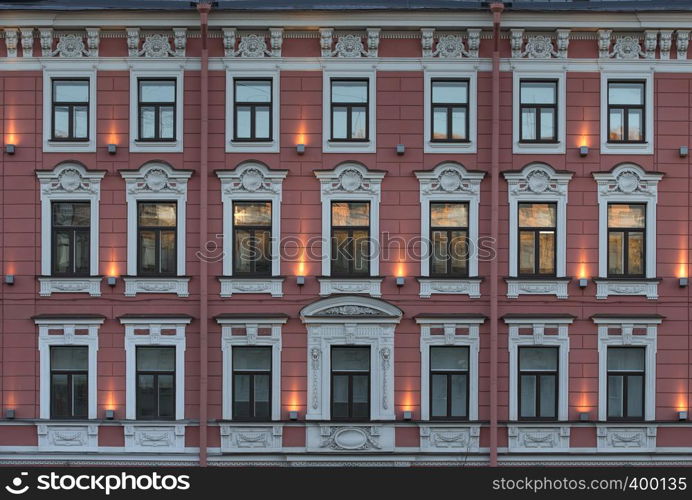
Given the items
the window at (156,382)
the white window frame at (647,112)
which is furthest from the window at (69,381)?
the white window frame at (647,112)

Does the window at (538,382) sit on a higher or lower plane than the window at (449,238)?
lower

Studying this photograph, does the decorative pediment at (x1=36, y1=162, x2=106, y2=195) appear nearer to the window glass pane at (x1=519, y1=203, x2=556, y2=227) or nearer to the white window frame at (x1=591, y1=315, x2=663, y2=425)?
the window glass pane at (x1=519, y1=203, x2=556, y2=227)

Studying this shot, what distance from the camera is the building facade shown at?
776 inches

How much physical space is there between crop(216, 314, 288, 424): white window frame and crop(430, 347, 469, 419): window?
3522 mm

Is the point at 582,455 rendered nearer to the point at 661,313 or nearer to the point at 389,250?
→ the point at 661,313

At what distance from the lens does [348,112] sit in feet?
65.9

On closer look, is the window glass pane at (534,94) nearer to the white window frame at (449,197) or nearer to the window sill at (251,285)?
the white window frame at (449,197)

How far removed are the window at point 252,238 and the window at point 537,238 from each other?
5.83 meters

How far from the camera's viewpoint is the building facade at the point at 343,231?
19.7 m

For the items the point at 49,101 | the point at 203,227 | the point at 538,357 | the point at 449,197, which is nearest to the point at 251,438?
the point at 203,227

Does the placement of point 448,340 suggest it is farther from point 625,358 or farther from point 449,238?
point 625,358

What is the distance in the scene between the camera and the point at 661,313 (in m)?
19.8

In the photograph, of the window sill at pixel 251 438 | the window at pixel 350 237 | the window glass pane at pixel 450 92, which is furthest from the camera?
the window glass pane at pixel 450 92

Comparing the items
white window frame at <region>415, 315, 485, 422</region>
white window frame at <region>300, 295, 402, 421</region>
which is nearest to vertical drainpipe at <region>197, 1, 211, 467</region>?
white window frame at <region>300, 295, 402, 421</region>
